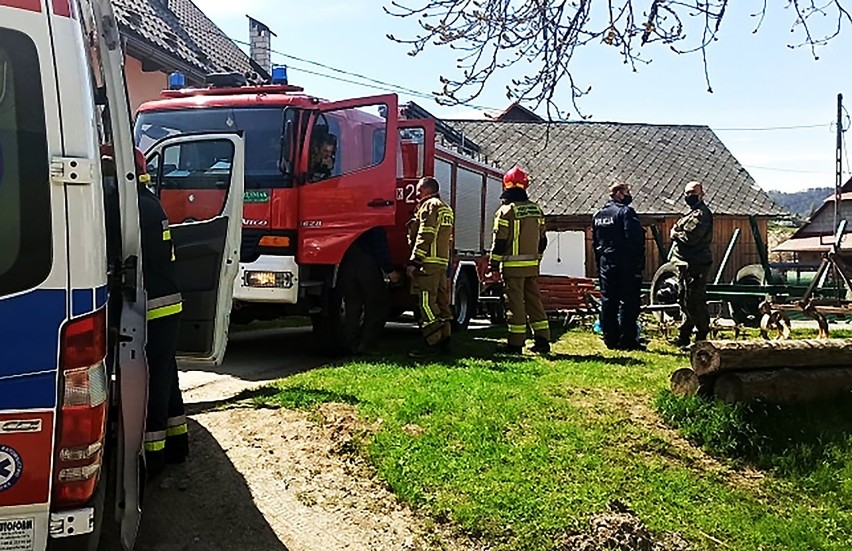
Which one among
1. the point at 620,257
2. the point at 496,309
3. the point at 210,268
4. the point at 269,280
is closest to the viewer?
the point at 210,268

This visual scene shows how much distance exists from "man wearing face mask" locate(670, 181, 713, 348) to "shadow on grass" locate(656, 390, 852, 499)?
11.5 feet

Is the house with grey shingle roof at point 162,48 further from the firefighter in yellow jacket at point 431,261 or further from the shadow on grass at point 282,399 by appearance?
the shadow on grass at point 282,399

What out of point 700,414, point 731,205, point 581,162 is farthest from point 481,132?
point 700,414

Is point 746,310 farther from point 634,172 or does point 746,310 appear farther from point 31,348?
point 634,172

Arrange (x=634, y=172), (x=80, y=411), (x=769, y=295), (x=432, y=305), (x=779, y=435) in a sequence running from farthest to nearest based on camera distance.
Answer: (x=634, y=172)
(x=769, y=295)
(x=432, y=305)
(x=779, y=435)
(x=80, y=411)

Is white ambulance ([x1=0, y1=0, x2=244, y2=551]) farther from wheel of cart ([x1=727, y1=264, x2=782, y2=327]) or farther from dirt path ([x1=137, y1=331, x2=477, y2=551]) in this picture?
wheel of cart ([x1=727, y1=264, x2=782, y2=327])

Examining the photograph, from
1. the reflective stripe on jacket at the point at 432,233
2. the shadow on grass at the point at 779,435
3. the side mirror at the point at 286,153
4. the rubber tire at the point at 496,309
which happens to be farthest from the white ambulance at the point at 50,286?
the rubber tire at the point at 496,309

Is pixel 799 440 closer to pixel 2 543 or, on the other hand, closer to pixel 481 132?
pixel 2 543

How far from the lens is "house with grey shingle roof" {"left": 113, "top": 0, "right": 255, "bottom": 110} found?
12348 mm

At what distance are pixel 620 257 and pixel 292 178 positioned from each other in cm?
380

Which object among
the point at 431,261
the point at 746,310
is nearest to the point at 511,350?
the point at 431,261

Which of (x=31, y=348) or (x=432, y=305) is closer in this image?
(x=31, y=348)

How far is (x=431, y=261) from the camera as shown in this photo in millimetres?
8492

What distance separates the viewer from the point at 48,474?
2.56 meters
